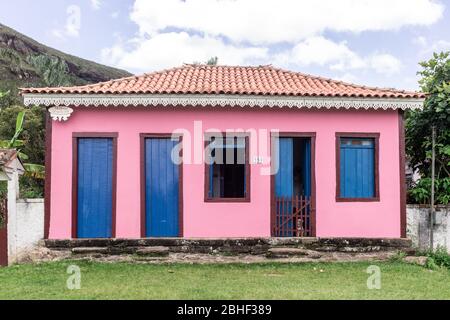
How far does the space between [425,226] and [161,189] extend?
548 centimetres

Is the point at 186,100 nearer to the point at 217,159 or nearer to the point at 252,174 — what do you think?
the point at 217,159

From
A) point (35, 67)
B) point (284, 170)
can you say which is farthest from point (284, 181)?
point (35, 67)

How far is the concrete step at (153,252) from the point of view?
31.7 ft

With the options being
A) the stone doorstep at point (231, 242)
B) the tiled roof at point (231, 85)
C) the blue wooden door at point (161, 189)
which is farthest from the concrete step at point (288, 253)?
the tiled roof at point (231, 85)

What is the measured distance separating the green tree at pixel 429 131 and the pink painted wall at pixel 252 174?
3.62ft

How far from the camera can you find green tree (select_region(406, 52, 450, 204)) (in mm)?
10807

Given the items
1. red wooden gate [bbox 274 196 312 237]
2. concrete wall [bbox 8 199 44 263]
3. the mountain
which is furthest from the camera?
the mountain

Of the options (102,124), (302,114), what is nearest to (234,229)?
(302,114)

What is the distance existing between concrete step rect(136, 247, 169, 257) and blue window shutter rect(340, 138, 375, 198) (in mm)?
3732

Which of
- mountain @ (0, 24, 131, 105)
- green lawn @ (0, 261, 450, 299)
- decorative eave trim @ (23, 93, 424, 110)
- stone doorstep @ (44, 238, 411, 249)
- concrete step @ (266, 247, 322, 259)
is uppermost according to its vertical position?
mountain @ (0, 24, 131, 105)

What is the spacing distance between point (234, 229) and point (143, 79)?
3925 mm

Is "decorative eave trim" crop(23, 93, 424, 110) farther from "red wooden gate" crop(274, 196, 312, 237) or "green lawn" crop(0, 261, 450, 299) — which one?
"green lawn" crop(0, 261, 450, 299)

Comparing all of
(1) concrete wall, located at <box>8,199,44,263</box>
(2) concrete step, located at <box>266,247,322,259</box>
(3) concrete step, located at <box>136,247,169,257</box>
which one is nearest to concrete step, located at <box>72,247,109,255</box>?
(3) concrete step, located at <box>136,247,169,257</box>

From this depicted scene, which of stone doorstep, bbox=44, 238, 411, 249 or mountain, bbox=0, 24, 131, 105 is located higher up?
mountain, bbox=0, 24, 131, 105
